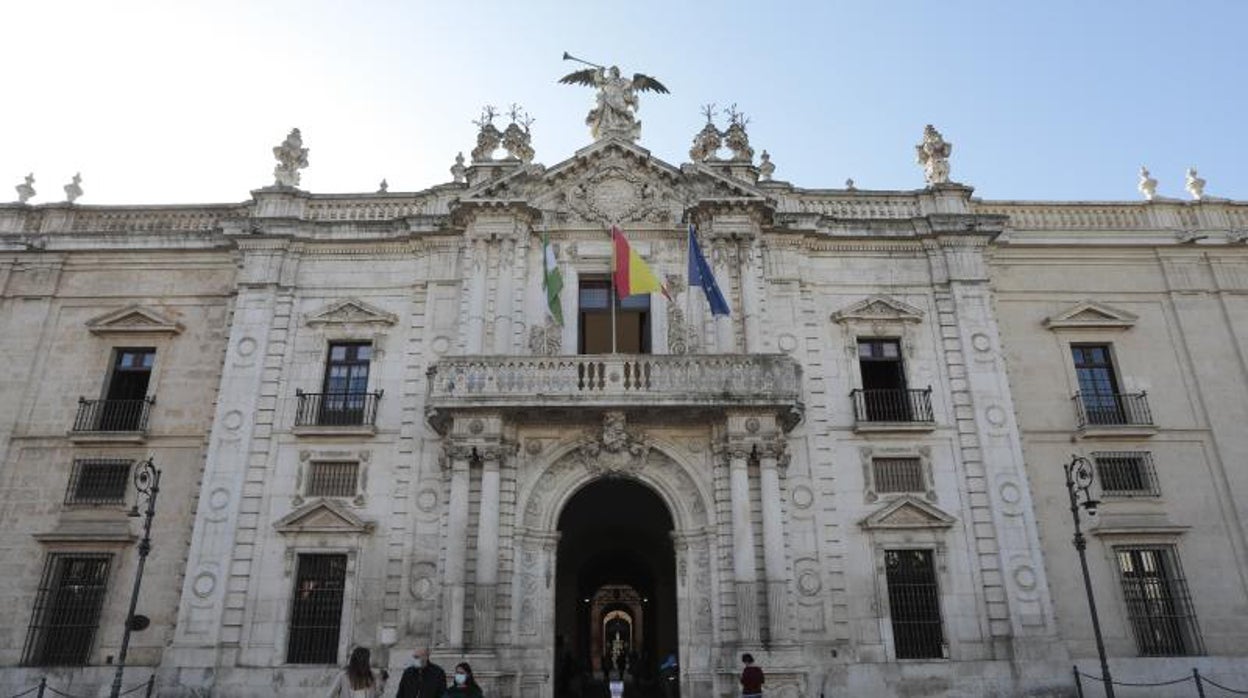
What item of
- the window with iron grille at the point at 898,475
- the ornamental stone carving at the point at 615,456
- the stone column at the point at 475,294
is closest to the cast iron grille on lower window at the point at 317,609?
the stone column at the point at 475,294

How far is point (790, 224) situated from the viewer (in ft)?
68.9

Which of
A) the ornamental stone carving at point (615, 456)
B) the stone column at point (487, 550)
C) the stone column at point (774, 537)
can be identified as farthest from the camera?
the ornamental stone carving at point (615, 456)

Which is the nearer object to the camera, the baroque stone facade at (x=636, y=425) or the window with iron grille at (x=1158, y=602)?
the baroque stone facade at (x=636, y=425)

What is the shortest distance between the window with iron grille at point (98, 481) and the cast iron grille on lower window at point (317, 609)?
487 centimetres

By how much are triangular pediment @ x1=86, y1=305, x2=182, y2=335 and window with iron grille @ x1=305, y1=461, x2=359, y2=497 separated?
550cm

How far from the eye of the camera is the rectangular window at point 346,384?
19641 mm

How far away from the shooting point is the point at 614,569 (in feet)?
85.6

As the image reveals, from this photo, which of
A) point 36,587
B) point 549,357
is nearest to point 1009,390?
point 549,357

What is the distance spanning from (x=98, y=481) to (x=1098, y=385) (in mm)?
23992

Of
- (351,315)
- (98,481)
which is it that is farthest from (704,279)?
(98,481)

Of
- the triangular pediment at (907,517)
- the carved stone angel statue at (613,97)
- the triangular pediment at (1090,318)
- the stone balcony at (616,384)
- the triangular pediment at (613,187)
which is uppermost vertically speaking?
the carved stone angel statue at (613,97)

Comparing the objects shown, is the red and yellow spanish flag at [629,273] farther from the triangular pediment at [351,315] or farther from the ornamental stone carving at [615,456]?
the triangular pediment at [351,315]

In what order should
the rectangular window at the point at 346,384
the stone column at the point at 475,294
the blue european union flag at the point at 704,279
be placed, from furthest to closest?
the rectangular window at the point at 346,384, the stone column at the point at 475,294, the blue european union flag at the point at 704,279

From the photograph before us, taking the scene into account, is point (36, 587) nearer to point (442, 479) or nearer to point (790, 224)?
point (442, 479)
